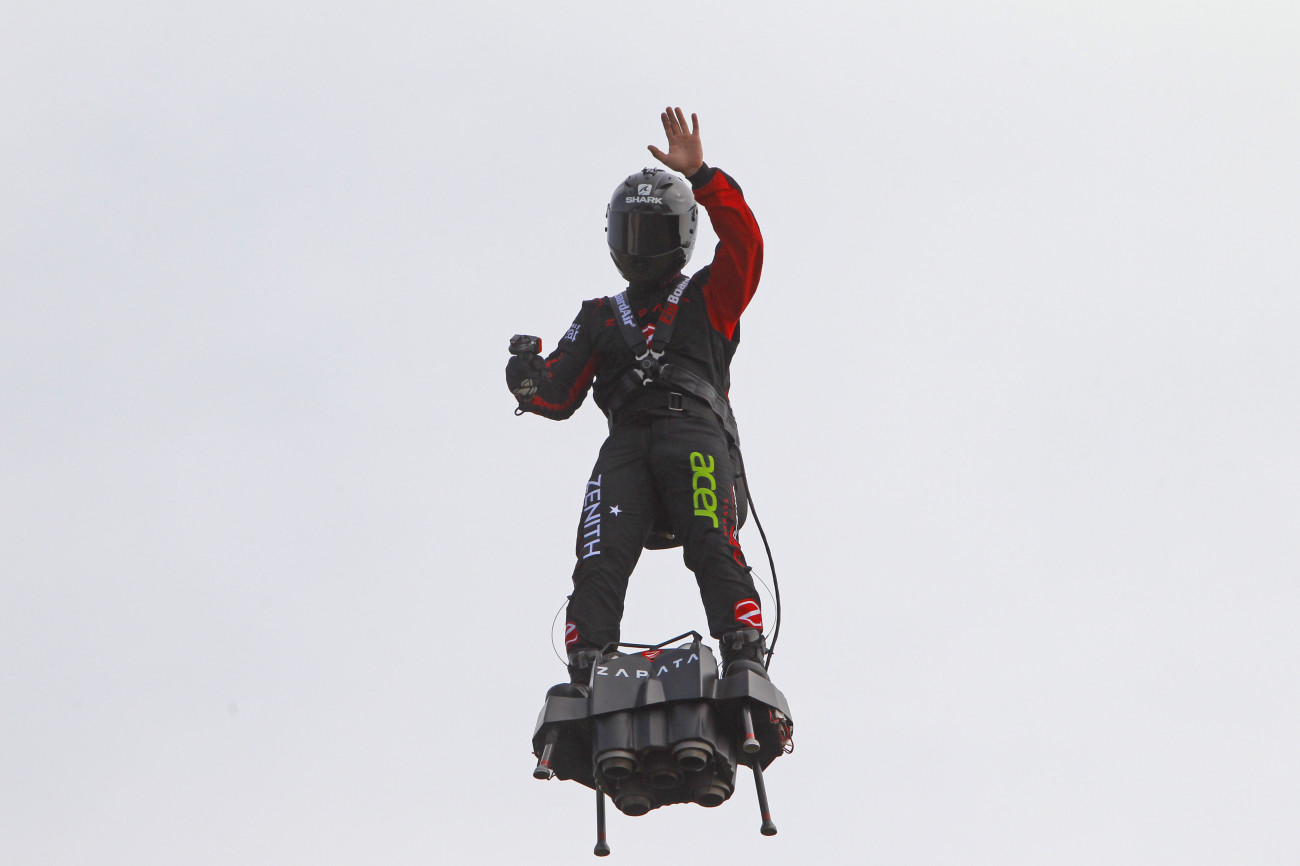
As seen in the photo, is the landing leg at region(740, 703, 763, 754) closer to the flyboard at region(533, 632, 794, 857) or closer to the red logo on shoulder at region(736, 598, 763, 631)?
the flyboard at region(533, 632, 794, 857)

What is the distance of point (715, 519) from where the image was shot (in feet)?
33.3

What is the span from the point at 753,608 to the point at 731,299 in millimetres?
2084

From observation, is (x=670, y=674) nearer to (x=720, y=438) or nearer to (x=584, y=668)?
(x=584, y=668)

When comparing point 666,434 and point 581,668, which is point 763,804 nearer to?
→ point 581,668

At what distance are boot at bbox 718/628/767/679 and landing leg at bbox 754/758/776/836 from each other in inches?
22.7

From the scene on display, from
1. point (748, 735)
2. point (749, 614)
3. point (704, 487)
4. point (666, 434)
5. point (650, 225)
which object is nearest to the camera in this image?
point (748, 735)

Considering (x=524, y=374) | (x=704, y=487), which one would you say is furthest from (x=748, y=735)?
(x=524, y=374)

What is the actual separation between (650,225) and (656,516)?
6.39ft

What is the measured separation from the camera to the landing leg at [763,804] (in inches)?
355

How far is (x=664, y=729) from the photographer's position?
927 cm

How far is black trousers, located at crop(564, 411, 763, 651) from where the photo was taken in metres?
9.98

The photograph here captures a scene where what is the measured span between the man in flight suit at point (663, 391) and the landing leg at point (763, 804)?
644 millimetres

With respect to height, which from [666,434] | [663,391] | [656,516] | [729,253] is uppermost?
[729,253]

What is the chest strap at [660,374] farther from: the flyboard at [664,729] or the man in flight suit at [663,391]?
the flyboard at [664,729]
